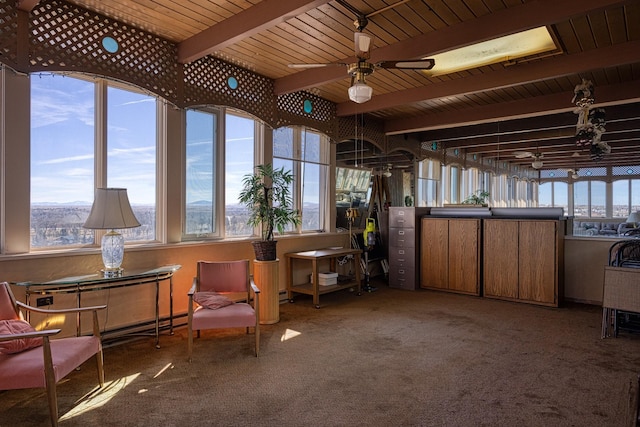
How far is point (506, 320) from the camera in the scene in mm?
4602

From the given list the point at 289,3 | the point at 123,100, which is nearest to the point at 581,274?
the point at 289,3

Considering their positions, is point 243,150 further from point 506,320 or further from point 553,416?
point 553,416

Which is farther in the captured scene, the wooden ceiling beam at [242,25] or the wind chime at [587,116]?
the wind chime at [587,116]

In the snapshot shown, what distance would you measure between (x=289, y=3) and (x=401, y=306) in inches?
150

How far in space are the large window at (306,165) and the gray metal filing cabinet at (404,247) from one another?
1217mm

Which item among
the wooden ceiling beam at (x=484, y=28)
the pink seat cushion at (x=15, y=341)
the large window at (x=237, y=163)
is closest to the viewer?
the pink seat cushion at (x=15, y=341)

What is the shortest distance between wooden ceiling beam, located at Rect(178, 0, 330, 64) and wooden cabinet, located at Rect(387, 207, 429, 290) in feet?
12.7

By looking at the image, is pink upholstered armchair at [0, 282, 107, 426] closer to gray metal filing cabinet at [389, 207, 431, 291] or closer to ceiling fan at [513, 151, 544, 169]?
gray metal filing cabinet at [389, 207, 431, 291]

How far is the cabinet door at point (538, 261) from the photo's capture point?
5.19 metres

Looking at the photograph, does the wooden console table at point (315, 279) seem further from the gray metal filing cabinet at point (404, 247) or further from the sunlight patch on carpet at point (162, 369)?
the sunlight patch on carpet at point (162, 369)

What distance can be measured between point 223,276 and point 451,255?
3640mm

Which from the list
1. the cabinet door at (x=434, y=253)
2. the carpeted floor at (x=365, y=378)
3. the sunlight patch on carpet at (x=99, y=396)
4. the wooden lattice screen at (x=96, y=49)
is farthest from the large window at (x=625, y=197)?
the sunlight patch on carpet at (x=99, y=396)

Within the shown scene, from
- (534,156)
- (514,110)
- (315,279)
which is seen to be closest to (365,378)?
(315,279)

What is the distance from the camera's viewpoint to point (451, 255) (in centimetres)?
610
